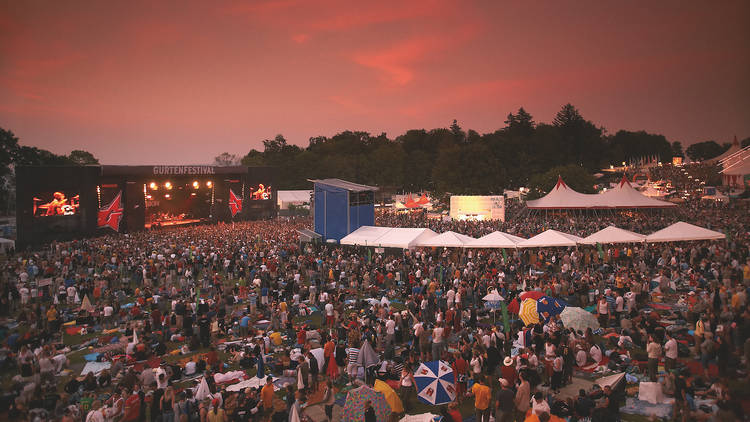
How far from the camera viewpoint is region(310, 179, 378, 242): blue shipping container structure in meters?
25.1

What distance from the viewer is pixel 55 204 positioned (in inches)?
1141

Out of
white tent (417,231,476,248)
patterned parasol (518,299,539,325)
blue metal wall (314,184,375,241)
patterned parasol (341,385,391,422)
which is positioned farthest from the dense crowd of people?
blue metal wall (314,184,375,241)

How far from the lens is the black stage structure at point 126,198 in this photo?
2822 centimetres

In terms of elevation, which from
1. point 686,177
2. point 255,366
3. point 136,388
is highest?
point 686,177

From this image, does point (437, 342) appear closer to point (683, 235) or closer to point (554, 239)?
point (554, 239)

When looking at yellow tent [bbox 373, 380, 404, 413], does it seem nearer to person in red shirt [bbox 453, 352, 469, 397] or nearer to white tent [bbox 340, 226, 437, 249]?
person in red shirt [bbox 453, 352, 469, 397]

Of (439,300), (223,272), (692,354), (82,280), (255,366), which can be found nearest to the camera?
(692,354)

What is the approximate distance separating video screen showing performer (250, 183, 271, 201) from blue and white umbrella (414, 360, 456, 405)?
38549mm

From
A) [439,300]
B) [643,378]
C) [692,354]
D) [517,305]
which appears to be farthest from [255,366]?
[692,354]

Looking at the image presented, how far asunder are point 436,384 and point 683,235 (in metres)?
18.9

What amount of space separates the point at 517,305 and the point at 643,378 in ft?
12.5

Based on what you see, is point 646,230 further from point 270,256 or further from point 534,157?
point 534,157

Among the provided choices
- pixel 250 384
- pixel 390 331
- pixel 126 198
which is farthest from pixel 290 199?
pixel 250 384

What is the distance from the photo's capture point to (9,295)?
1491 centimetres
